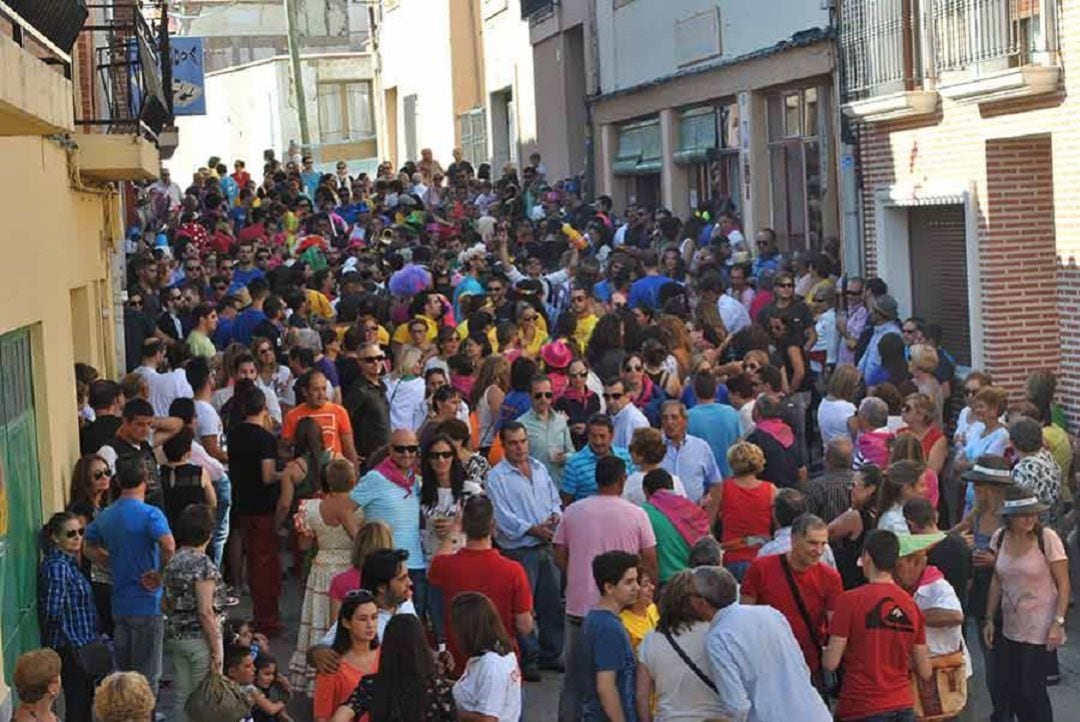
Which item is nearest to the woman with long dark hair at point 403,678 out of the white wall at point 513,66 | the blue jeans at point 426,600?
the blue jeans at point 426,600

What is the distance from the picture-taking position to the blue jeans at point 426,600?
38.6 ft

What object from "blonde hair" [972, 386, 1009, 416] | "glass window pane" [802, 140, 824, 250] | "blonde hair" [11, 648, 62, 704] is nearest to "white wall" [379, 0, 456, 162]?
"glass window pane" [802, 140, 824, 250]

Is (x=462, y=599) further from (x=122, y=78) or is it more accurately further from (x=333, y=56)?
(x=333, y=56)

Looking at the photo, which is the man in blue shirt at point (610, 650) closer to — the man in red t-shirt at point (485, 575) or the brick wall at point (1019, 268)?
the man in red t-shirt at point (485, 575)

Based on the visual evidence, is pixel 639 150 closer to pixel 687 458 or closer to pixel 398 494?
pixel 687 458

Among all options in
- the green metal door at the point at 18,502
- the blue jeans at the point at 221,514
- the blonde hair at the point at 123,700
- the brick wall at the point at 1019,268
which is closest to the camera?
the blonde hair at the point at 123,700

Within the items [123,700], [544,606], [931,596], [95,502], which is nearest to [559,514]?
[544,606]

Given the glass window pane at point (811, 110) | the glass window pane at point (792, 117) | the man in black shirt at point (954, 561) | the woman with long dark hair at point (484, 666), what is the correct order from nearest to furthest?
1. the woman with long dark hair at point (484, 666)
2. the man in black shirt at point (954, 561)
3. the glass window pane at point (811, 110)
4. the glass window pane at point (792, 117)

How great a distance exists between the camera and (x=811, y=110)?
82.0 feet

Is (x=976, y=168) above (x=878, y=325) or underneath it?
above

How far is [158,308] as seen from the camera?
70.5 feet

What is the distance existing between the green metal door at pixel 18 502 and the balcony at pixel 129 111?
172 inches

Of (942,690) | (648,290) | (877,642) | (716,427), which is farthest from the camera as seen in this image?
(648,290)

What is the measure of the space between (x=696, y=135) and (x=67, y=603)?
19165mm
